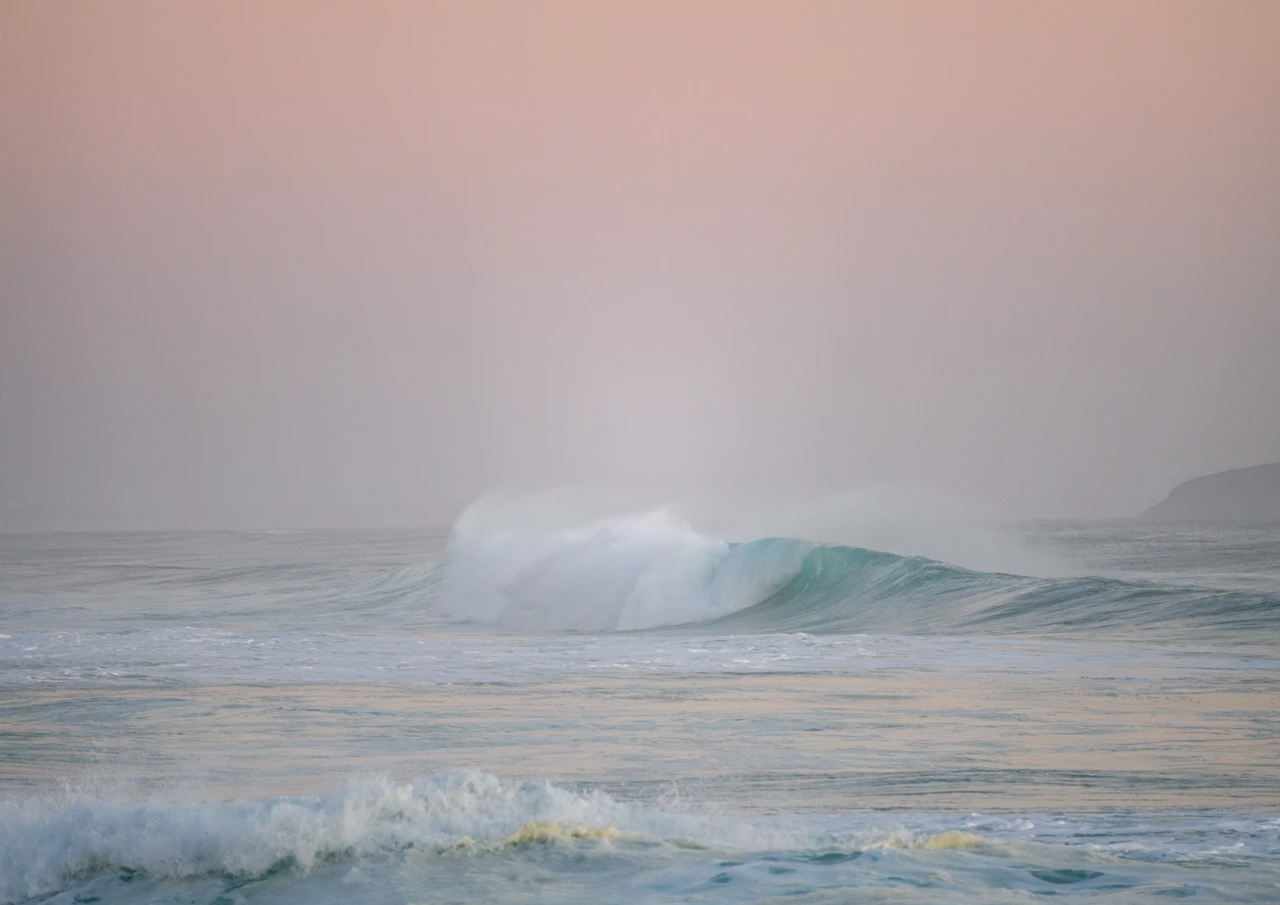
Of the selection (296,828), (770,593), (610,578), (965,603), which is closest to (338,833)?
(296,828)

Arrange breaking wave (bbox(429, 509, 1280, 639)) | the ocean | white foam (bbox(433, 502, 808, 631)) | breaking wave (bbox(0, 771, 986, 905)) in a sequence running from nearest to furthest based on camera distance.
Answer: the ocean → breaking wave (bbox(0, 771, 986, 905)) → breaking wave (bbox(429, 509, 1280, 639)) → white foam (bbox(433, 502, 808, 631))

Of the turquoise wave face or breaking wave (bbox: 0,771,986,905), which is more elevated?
the turquoise wave face

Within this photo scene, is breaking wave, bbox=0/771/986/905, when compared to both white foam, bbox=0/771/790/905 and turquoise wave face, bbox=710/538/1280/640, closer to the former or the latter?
white foam, bbox=0/771/790/905

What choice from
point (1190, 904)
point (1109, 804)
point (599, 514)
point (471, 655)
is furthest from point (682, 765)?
point (599, 514)

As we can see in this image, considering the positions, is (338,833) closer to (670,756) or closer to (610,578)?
(670,756)

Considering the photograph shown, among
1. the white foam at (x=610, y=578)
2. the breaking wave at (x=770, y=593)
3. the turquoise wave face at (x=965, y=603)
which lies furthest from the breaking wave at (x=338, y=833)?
the white foam at (x=610, y=578)

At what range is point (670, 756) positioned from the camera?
815cm

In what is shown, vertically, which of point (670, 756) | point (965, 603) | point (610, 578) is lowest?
point (670, 756)

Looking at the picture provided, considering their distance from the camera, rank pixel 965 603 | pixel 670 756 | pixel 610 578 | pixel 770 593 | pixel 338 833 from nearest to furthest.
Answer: pixel 338 833 → pixel 670 756 → pixel 965 603 → pixel 770 593 → pixel 610 578

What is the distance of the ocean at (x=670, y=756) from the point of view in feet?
17.8

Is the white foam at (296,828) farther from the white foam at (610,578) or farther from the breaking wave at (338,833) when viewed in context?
the white foam at (610,578)

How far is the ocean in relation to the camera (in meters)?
5.41

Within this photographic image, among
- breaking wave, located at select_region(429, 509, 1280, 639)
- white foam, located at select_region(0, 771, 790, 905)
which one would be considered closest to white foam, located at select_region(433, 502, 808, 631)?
breaking wave, located at select_region(429, 509, 1280, 639)

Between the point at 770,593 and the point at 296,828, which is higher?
the point at 770,593
